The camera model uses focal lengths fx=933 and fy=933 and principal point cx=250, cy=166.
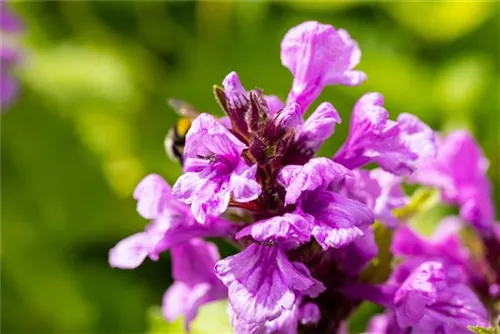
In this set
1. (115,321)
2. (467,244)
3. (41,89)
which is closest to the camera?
(467,244)

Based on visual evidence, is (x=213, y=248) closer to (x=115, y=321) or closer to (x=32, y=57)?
(x=115, y=321)

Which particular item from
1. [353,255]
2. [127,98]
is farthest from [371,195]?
[127,98]

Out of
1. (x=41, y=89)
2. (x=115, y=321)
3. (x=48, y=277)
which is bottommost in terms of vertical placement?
(x=115, y=321)

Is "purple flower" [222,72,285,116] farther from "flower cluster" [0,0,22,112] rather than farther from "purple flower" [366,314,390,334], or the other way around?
"flower cluster" [0,0,22,112]

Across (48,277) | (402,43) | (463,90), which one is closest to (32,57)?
(48,277)

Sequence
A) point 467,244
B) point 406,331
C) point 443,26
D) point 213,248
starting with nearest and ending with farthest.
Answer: point 406,331
point 213,248
point 467,244
point 443,26

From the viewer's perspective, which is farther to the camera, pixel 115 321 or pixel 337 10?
pixel 337 10
